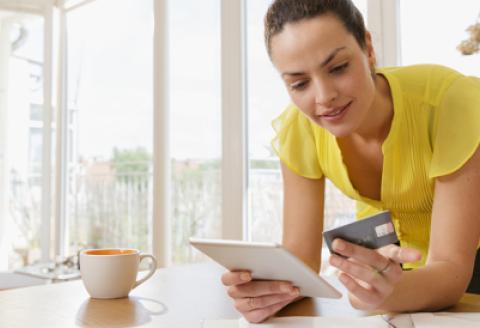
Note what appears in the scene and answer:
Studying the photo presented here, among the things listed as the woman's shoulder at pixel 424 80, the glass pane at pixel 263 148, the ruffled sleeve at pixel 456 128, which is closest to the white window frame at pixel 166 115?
the glass pane at pixel 263 148

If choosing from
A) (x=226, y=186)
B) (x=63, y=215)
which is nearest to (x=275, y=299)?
(x=226, y=186)

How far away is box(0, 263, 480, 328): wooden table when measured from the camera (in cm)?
→ 74

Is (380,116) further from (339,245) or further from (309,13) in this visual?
(339,245)

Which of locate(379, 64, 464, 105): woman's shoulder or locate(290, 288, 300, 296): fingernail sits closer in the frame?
locate(290, 288, 300, 296): fingernail

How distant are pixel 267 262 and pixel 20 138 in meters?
3.46

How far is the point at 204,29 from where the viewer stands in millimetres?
3043

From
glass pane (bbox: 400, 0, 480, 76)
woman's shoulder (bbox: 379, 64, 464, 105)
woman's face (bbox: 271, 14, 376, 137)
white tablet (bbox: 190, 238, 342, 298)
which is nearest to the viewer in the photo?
white tablet (bbox: 190, 238, 342, 298)

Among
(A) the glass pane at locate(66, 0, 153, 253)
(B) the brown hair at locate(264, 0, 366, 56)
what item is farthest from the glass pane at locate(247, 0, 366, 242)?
(B) the brown hair at locate(264, 0, 366, 56)

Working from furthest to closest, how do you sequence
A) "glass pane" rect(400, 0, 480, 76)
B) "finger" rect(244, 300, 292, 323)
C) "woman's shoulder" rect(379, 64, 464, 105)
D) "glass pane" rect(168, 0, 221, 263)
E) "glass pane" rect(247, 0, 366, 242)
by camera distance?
"glass pane" rect(168, 0, 221, 263) < "glass pane" rect(247, 0, 366, 242) < "glass pane" rect(400, 0, 480, 76) < "woman's shoulder" rect(379, 64, 464, 105) < "finger" rect(244, 300, 292, 323)

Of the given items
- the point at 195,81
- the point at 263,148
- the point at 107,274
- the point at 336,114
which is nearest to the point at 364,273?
the point at 336,114

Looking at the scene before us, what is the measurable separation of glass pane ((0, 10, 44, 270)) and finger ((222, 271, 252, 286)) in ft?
10.8

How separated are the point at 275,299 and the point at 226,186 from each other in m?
1.95

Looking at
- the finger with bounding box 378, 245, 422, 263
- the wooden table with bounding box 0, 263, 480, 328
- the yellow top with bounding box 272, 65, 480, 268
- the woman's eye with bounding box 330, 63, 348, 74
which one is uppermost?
the woman's eye with bounding box 330, 63, 348, 74

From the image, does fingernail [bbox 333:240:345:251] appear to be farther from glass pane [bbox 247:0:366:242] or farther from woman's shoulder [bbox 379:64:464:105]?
glass pane [bbox 247:0:366:242]
